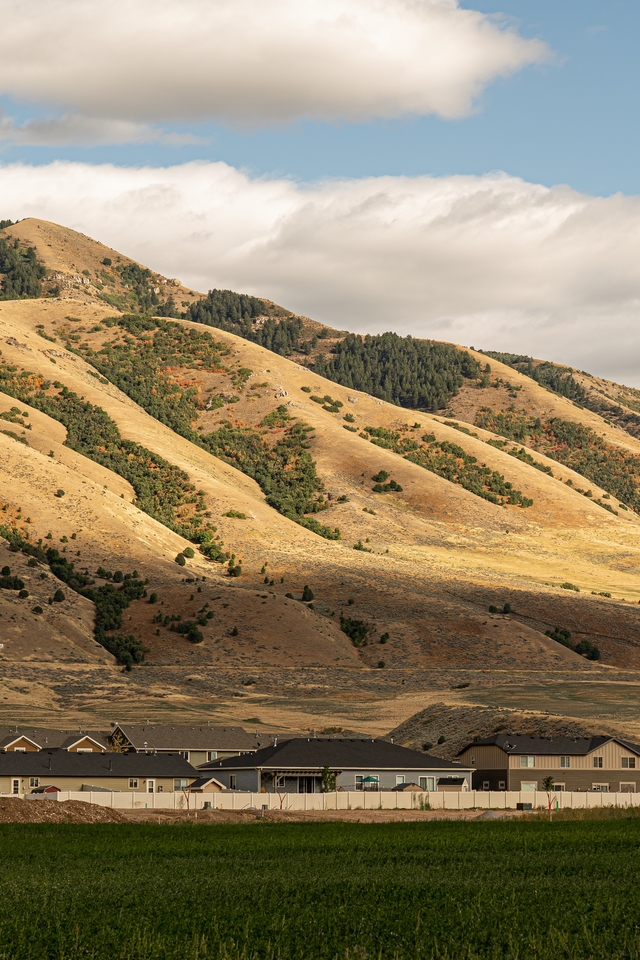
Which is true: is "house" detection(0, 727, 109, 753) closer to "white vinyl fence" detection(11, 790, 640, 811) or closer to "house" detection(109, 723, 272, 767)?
"house" detection(109, 723, 272, 767)

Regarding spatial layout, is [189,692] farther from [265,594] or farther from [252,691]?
[265,594]

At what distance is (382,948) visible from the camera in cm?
2095

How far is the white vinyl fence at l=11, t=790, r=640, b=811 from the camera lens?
6209 centimetres

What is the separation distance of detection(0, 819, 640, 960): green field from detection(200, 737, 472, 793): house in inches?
1142

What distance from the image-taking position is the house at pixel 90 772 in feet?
226

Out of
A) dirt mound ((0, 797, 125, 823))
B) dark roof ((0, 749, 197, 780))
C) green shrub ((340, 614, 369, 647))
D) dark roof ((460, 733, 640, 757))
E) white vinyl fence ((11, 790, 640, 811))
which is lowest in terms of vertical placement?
white vinyl fence ((11, 790, 640, 811))

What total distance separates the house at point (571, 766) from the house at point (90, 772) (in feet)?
62.9

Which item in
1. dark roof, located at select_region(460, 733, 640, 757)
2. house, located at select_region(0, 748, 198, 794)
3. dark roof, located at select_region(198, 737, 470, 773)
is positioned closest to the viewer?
house, located at select_region(0, 748, 198, 794)

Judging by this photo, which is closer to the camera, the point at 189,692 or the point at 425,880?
the point at 425,880

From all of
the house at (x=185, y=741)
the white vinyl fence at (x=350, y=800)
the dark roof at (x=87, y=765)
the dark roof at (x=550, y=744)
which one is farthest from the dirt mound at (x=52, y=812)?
the dark roof at (x=550, y=744)

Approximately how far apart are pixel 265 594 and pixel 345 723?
38509 millimetres

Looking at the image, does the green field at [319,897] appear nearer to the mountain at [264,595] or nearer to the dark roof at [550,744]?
the dark roof at [550,744]

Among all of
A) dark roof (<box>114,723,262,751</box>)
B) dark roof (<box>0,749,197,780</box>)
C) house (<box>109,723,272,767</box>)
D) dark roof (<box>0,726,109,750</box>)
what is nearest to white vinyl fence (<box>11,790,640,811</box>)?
dark roof (<box>0,749,197,780</box>)

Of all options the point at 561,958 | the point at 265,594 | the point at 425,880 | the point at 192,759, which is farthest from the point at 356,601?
the point at 561,958
